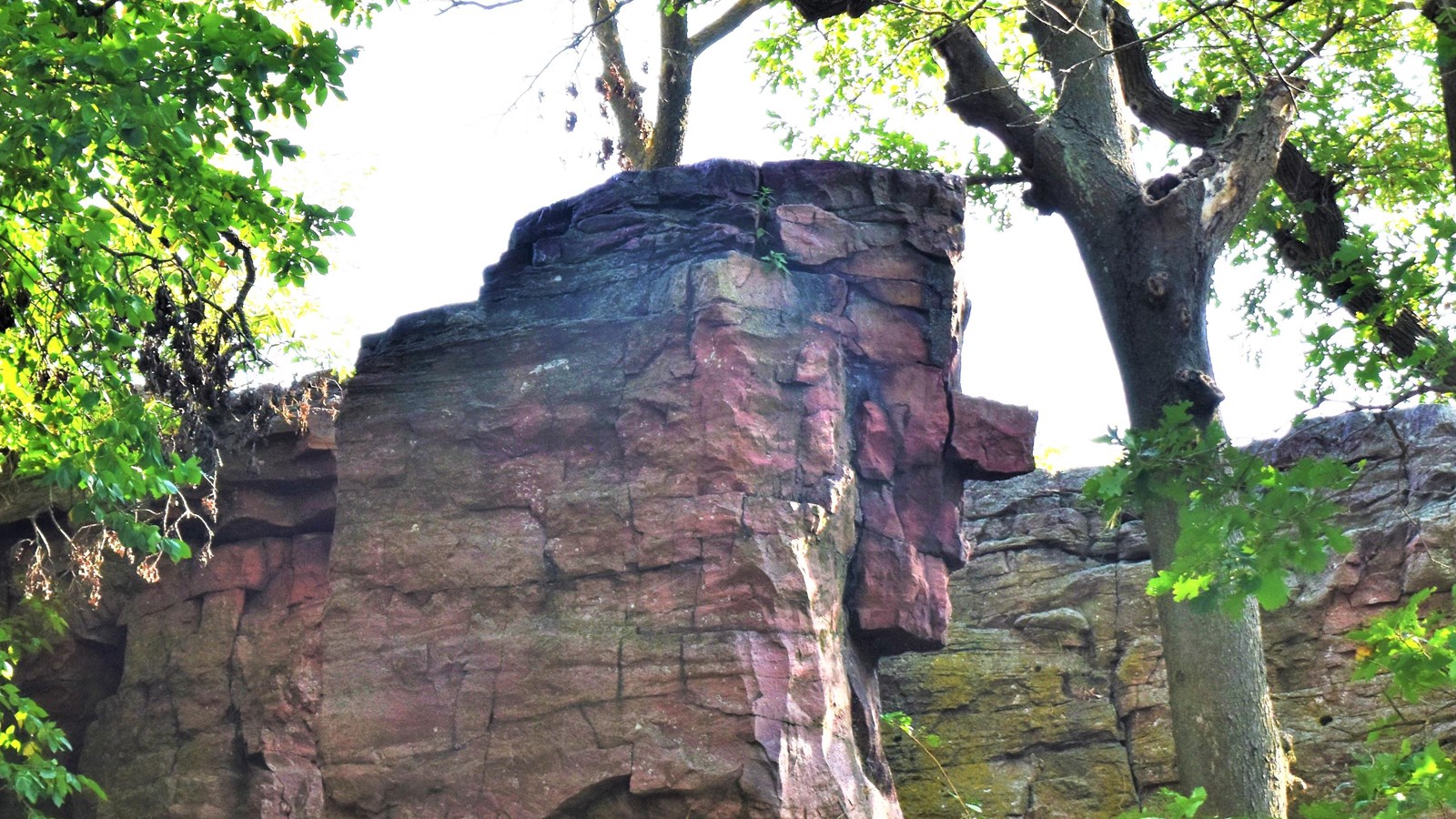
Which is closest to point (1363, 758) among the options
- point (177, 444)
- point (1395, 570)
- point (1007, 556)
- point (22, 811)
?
point (1395, 570)

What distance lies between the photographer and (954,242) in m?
9.70

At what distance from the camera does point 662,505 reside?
8477 millimetres

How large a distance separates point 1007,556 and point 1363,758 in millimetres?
6669

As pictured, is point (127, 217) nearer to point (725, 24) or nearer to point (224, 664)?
point (224, 664)

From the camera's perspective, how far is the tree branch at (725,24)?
47.4 feet

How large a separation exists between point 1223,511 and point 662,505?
3.73 m

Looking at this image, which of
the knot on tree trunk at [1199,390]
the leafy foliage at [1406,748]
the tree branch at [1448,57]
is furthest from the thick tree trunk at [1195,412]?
the tree branch at [1448,57]

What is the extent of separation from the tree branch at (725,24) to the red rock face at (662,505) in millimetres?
5066

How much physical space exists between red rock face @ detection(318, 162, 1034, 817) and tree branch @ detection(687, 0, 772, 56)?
5.07m

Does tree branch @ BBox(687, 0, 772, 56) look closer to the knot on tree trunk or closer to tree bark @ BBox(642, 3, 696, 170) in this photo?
tree bark @ BBox(642, 3, 696, 170)

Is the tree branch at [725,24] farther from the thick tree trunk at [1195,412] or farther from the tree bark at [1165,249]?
the thick tree trunk at [1195,412]

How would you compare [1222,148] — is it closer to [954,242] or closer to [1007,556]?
[954,242]

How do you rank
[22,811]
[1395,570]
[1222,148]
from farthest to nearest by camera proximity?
1. [1395,570]
2. [22,811]
3. [1222,148]

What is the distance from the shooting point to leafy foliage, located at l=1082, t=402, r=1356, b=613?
5.61m
